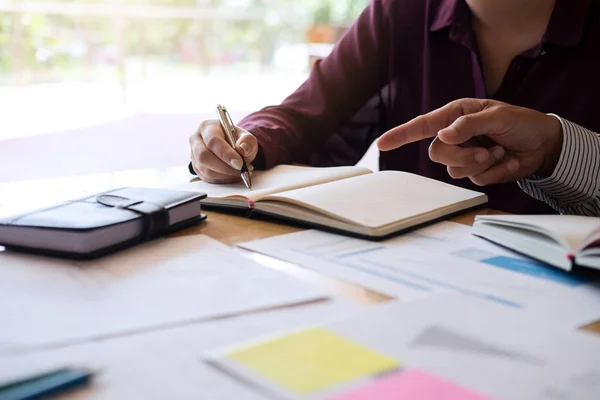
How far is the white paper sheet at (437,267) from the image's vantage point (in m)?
0.55

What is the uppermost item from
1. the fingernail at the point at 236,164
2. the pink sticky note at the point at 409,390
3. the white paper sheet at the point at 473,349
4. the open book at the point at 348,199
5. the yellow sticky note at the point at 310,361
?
the fingernail at the point at 236,164

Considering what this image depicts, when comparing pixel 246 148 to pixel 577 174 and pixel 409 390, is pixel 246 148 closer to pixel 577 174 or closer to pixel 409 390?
pixel 577 174

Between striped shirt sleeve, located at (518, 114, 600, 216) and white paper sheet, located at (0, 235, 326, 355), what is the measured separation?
1.49 feet

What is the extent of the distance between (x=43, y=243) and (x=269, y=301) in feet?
0.86

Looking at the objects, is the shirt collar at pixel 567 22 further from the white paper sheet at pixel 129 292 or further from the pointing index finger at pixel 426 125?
the white paper sheet at pixel 129 292

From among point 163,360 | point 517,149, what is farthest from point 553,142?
point 163,360

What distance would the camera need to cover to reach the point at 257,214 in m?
0.82

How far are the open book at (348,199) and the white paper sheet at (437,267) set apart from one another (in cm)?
2

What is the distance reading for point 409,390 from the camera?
39cm

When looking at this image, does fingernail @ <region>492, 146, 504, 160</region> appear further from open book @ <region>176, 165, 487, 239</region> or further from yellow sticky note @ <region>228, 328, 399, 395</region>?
yellow sticky note @ <region>228, 328, 399, 395</region>

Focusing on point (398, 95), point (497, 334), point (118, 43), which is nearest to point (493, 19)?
point (398, 95)

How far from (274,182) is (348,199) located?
0.16m

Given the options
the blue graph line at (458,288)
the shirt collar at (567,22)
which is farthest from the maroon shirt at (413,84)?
the blue graph line at (458,288)

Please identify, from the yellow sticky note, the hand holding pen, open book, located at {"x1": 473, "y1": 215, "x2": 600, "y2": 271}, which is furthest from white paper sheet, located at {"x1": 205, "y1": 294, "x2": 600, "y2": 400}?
the hand holding pen
